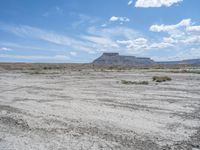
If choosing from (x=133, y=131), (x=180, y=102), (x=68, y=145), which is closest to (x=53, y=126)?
(x=68, y=145)

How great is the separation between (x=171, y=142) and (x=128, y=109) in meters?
5.08

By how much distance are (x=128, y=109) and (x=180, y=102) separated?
3.92 meters

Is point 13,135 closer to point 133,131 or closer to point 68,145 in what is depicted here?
point 68,145

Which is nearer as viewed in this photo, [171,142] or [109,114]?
[171,142]

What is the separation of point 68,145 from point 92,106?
613 centimetres

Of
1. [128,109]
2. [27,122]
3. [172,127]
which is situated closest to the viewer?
[172,127]

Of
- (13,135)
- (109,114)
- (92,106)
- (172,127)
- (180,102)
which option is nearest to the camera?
(13,135)

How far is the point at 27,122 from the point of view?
988 centimetres

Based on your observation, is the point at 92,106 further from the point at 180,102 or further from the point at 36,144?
the point at 36,144

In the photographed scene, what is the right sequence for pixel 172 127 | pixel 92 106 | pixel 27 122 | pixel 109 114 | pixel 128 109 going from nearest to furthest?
pixel 172 127
pixel 27 122
pixel 109 114
pixel 128 109
pixel 92 106

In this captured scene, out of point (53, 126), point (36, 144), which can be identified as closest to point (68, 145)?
point (36, 144)

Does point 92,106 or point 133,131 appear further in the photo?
point 92,106

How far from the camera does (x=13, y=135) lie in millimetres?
8266

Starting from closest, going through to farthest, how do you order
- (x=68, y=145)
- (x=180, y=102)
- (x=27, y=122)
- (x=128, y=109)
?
(x=68, y=145) < (x=27, y=122) < (x=128, y=109) < (x=180, y=102)
